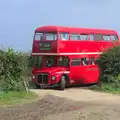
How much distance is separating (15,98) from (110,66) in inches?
338

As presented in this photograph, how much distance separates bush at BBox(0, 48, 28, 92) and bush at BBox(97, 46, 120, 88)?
6.47 metres

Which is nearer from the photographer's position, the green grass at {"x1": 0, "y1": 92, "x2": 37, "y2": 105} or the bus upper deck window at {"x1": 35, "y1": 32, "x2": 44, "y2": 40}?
the green grass at {"x1": 0, "y1": 92, "x2": 37, "y2": 105}

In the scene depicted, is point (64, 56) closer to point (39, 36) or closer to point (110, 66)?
point (39, 36)

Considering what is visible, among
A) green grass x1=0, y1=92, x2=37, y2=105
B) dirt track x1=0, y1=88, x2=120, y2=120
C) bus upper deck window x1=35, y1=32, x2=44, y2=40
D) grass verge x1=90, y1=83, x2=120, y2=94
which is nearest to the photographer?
dirt track x1=0, y1=88, x2=120, y2=120

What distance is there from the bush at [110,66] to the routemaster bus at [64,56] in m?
0.91

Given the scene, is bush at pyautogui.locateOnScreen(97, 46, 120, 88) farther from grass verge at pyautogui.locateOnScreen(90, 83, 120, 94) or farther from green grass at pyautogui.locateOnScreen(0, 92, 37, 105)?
green grass at pyautogui.locateOnScreen(0, 92, 37, 105)

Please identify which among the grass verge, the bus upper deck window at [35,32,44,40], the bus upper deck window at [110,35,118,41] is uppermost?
the bus upper deck window at [35,32,44,40]

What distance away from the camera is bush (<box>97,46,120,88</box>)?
77.1ft

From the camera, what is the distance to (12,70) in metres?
18.5

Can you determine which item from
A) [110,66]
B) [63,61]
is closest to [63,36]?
[63,61]

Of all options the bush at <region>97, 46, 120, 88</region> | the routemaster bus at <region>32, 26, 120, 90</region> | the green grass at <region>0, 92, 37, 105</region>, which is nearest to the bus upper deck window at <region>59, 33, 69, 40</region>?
the routemaster bus at <region>32, 26, 120, 90</region>

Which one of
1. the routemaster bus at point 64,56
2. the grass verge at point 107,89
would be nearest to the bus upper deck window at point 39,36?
the routemaster bus at point 64,56

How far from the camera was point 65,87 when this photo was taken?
25828 millimetres

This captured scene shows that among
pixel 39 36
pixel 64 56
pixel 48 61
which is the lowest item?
pixel 48 61
